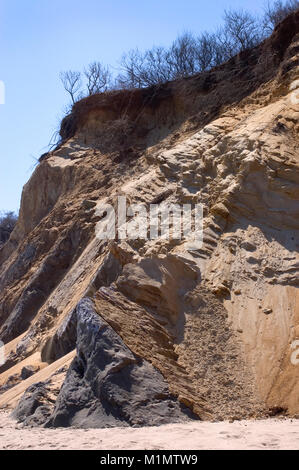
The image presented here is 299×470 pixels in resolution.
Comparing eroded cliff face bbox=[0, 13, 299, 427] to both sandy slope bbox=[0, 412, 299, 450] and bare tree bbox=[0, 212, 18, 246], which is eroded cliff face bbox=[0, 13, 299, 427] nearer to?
sandy slope bbox=[0, 412, 299, 450]

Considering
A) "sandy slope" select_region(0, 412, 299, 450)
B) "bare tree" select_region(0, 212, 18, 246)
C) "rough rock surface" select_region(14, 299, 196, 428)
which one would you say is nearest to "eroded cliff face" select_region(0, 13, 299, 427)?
"rough rock surface" select_region(14, 299, 196, 428)

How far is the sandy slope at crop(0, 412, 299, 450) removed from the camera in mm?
5539

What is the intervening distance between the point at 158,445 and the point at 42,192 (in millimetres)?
13565

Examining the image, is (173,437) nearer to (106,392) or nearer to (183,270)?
(106,392)

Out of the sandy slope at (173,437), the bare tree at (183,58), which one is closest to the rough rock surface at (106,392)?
the sandy slope at (173,437)

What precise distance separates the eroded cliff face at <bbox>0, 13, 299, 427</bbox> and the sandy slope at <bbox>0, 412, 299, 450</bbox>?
399 millimetres

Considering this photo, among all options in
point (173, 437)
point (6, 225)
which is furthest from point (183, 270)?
point (6, 225)

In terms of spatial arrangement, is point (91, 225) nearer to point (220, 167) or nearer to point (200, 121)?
point (200, 121)

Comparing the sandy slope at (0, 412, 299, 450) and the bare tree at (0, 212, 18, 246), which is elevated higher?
the bare tree at (0, 212, 18, 246)

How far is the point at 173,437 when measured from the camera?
5.95m

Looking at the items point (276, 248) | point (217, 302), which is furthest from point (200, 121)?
point (217, 302)

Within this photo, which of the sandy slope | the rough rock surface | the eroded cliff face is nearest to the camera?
the sandy slope

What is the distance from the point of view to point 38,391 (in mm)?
8133

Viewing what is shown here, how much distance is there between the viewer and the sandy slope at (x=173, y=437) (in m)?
5.54
